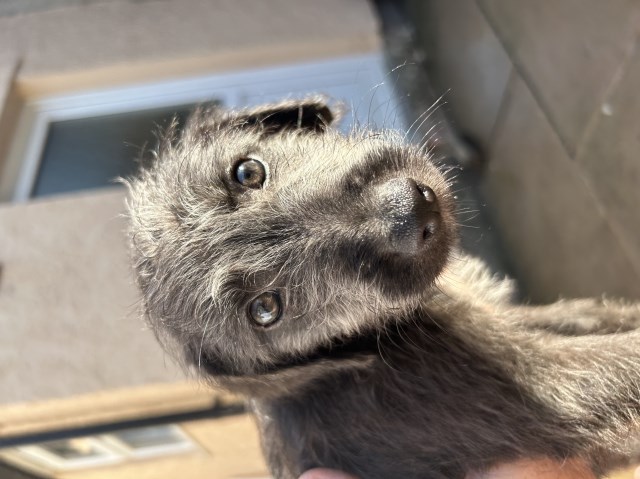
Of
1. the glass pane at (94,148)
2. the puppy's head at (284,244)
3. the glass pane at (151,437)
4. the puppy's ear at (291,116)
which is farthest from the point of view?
the glass pane at (94,148)

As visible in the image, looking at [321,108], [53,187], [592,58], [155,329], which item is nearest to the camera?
[155,329]

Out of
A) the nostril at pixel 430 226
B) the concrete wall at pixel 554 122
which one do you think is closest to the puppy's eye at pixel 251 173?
the nostril at pixel 430 226

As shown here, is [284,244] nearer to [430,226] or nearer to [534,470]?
[430,226]

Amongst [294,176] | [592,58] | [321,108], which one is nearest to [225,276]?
[294,176]

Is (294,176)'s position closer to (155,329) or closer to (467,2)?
(155,329)

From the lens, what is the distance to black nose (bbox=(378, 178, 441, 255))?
4.68 feet

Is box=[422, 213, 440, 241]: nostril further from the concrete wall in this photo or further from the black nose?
the concrete wall

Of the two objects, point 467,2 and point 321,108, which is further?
point 467,2

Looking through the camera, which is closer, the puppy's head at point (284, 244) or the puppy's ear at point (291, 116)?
the puppy's head at point (284, 244)

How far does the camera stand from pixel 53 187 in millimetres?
4109

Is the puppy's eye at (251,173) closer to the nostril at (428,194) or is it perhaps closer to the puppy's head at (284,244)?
the puppy's head at (284,244)

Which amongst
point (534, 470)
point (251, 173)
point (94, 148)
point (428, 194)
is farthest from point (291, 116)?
point (94, 148)

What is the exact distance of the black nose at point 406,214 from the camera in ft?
4.68

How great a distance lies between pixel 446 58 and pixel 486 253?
1.59m
